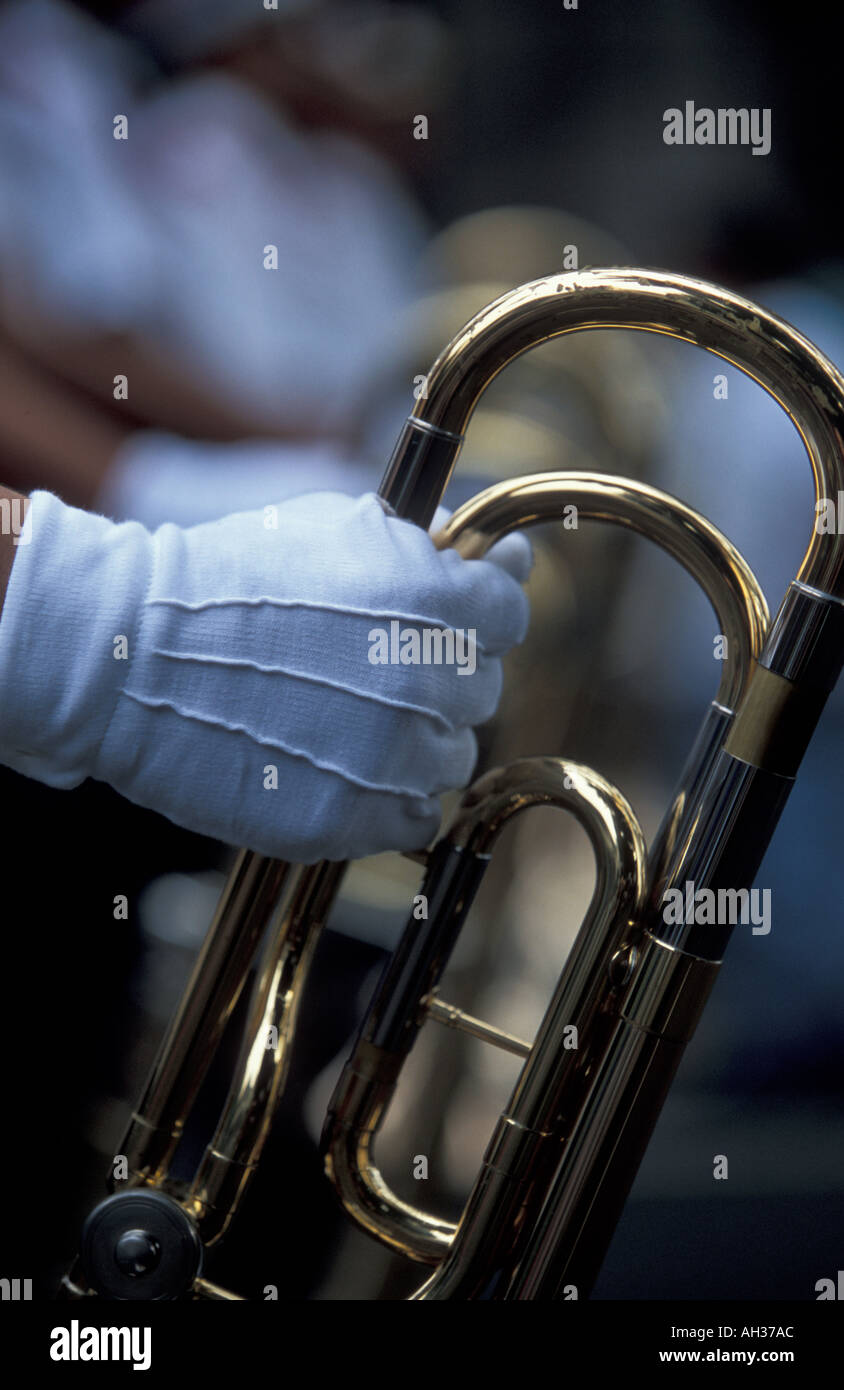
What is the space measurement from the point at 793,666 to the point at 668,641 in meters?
0.47

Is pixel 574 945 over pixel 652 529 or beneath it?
beneath

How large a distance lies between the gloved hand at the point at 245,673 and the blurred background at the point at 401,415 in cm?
34

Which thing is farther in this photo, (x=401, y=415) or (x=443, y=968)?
(x=401, y=415)

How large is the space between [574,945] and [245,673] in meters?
0.18

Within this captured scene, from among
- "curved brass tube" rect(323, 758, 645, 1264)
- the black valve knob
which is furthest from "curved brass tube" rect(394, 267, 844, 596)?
the black valve knob

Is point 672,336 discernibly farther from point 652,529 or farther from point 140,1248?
point 140,1248

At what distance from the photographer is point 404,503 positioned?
45 centimetres

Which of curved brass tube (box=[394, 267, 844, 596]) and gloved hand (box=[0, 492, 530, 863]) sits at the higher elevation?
curved brass tube (box=[394, 267, 844, 596])

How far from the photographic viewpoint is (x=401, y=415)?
2.86 feet

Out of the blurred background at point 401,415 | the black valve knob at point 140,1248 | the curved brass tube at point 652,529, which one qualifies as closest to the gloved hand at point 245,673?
the curved brass tube at point 652,529

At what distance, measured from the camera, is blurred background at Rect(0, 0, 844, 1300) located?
80cm

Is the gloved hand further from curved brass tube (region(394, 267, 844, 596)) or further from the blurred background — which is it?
the blurred background

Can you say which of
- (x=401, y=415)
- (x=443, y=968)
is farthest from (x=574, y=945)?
(x=401, y=415)

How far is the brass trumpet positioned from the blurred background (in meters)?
0.29
